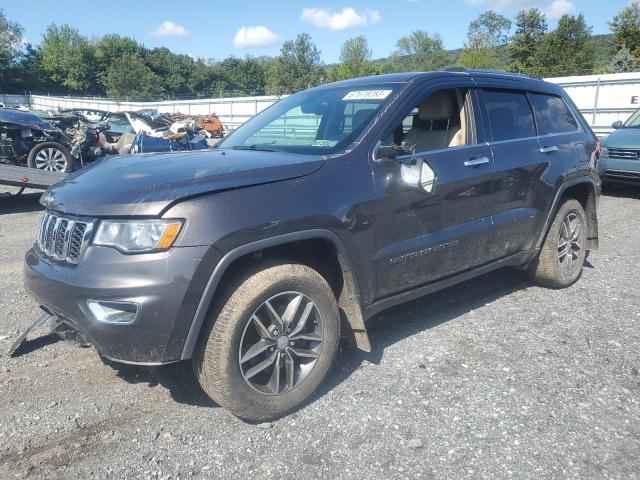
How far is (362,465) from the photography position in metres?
2.65

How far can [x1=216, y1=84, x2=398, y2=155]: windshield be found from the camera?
3.46 metres

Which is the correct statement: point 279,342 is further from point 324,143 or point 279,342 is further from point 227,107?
point 227,107

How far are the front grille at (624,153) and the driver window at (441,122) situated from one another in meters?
7.07

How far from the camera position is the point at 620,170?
974 centimetres

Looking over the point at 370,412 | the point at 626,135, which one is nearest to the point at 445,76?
the point at 370,412

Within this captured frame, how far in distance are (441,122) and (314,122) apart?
94 centimetres

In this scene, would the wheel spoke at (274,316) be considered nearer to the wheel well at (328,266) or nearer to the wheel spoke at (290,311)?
the wheel spoke at (290,311)

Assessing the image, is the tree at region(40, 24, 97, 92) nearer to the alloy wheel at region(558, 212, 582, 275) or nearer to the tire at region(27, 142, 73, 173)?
the tire at region(27, 142, 73, 173)

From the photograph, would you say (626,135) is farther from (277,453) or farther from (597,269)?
(277,453)

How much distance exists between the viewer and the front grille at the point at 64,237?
2732 millimetres

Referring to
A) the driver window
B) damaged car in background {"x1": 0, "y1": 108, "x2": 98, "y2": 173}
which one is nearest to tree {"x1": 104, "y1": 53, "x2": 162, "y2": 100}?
damaged car in background {"x1": 0, "y1": 108, "x2": 98, "y2": 173}

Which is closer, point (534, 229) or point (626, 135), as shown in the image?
point (534, 229)

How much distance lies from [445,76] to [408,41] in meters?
114

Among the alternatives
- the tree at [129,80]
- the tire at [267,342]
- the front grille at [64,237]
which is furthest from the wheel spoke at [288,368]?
the tree at [129,80]
